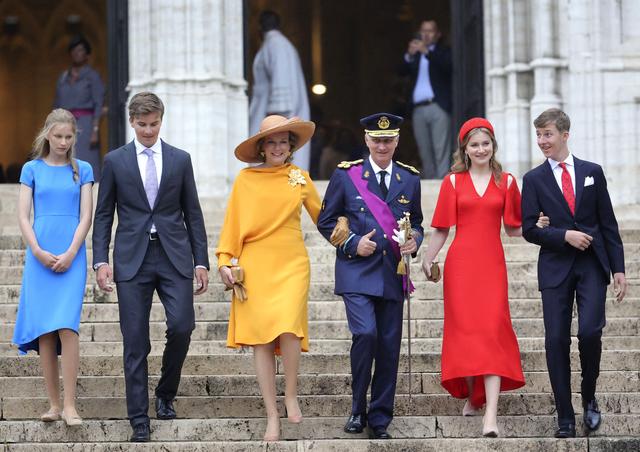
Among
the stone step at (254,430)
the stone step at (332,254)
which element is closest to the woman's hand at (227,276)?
the stone step at (254,430)

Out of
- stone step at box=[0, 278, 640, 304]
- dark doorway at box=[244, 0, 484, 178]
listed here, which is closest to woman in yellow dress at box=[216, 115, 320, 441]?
stone step at box=[0, 278, 640, 304]

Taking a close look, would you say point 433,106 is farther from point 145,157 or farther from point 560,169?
point 145,157

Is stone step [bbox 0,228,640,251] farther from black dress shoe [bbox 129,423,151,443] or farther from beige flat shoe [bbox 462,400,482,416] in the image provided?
black dress shoe [bbox 129,423,151,443]

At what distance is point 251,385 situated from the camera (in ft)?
35.2

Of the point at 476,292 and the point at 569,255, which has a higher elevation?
the point at 569,255

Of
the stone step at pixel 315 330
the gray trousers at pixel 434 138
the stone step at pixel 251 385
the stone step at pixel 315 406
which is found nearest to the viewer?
the stone step at pixel 315 406

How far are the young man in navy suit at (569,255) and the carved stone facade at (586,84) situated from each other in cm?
618

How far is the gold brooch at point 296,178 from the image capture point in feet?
33.7

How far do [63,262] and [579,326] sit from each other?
3.17m

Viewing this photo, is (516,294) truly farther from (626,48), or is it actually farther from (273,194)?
(626,48)

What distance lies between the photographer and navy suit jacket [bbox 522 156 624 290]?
10.0 m

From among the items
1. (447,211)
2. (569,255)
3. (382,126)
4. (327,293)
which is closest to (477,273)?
(447,211)

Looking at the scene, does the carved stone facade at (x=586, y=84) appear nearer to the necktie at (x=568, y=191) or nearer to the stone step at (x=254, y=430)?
the necktie at (x=568, y=191)

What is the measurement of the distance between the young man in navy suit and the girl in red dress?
0.16 metres
